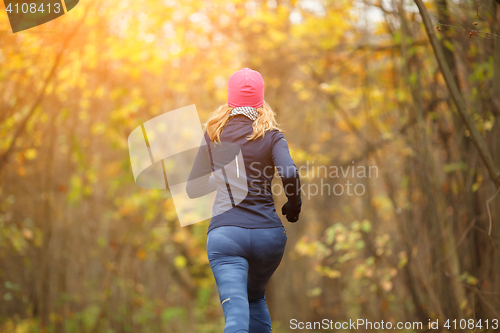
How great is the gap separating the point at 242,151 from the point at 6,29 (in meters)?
4.33

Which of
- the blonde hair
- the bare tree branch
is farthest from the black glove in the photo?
the bare tree branch

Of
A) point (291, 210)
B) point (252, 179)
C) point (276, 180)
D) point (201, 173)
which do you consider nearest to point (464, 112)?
point (291, 210)

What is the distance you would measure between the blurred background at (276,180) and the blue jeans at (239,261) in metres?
2.55

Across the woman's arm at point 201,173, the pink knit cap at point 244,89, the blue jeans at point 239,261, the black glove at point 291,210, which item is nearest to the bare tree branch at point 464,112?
the pink knit cap at point 244,89

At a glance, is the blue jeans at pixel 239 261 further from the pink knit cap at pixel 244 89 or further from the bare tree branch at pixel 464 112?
the bare tree branch at pixel 464 112

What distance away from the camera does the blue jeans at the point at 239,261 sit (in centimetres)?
184

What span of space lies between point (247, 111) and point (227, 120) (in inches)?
4.8

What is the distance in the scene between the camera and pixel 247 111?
82.4 inches

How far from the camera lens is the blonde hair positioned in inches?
79.0

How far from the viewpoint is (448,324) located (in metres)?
4.38

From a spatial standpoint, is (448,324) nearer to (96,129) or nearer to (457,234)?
(457,234)

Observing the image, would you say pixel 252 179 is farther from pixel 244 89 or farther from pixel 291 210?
pixel 244 89

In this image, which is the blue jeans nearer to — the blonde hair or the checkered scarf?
the blonde hair

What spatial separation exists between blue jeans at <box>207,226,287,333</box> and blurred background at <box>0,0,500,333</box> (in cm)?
255
